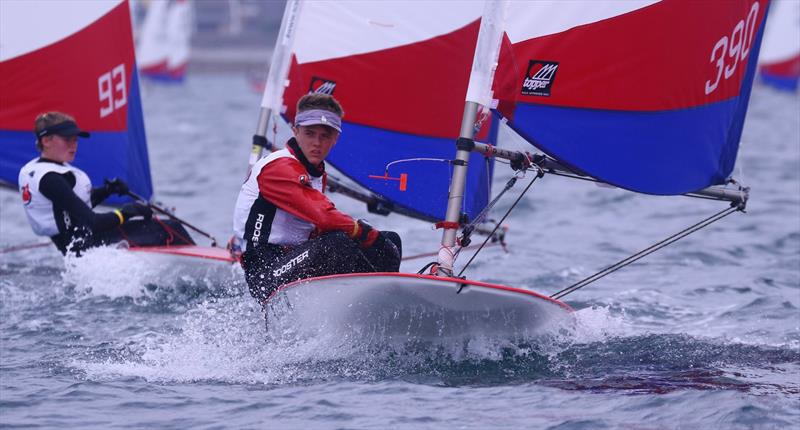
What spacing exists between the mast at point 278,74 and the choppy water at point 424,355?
913 mm

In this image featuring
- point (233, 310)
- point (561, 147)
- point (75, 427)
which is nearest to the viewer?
point (75, 427)

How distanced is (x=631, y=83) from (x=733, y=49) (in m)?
0.61

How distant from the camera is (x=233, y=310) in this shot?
21.2 feet

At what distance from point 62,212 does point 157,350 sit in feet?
6.05

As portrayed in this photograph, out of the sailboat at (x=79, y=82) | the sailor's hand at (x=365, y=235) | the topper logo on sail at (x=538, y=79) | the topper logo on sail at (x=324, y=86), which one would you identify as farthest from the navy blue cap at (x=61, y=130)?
the topper logo on sail at (x=538, y=79)

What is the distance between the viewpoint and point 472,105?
207 inches

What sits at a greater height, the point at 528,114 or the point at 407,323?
the point at 528,114

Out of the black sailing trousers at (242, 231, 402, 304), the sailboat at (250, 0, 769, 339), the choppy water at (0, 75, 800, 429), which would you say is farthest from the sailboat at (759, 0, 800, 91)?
the black sailing trousers at (242, 231, 402, 304)

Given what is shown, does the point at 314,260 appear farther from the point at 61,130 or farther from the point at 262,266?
the point at 61,130

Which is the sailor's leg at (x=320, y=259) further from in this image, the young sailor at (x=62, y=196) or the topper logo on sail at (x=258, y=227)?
the young sailor at (x=62, y=196)

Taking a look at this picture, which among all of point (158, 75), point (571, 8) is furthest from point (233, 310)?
point (158, 75)

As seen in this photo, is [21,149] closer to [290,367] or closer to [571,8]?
[290,367]

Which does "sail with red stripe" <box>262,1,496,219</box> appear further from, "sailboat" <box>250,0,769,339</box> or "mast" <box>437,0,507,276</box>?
"mast" <box>437,0,507,276</box>

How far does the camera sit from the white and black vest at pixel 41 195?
702cm
